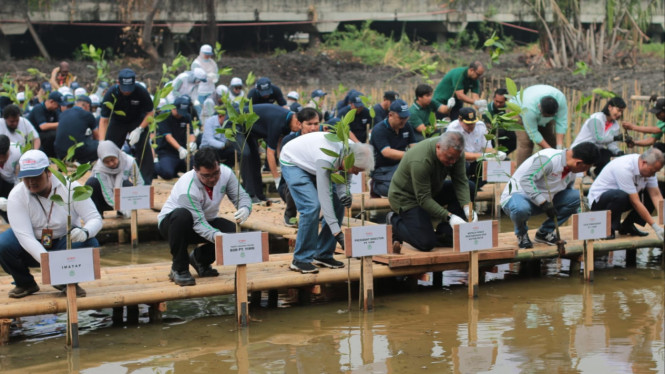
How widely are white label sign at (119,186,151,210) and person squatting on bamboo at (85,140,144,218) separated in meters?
0.45

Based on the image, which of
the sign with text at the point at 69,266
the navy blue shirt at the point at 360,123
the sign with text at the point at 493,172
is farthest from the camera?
the navy blue shirt at the point at 360,123

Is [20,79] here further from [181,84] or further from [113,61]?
[181,84]

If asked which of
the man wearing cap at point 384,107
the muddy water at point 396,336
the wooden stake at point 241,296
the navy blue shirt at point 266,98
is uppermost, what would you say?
the navy blue shirt at point 266,98

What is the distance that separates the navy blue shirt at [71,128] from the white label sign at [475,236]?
531 centimetres

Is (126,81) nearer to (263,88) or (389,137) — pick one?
(263,88)

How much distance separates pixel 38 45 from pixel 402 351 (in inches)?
799

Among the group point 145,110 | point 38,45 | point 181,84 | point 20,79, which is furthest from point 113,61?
point 145,110

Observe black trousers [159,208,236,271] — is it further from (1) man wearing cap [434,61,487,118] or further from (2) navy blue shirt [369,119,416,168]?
(1) man wearing cap [434,61,487,118]

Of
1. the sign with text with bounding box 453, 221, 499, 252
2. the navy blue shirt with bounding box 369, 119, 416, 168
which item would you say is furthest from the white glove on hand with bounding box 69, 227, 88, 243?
the navy blue shirt with bounding box 369, 119, 416, 168

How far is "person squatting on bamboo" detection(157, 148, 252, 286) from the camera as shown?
6883 millimetres

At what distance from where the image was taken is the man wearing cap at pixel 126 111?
10.4 meters

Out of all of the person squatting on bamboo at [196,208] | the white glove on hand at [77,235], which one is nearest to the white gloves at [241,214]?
the person squatting on bamboo at [196,208]

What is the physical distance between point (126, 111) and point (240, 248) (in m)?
4.46

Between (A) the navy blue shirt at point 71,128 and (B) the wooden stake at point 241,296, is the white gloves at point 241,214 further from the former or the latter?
(A) the navy blue shirt at point 71,128
